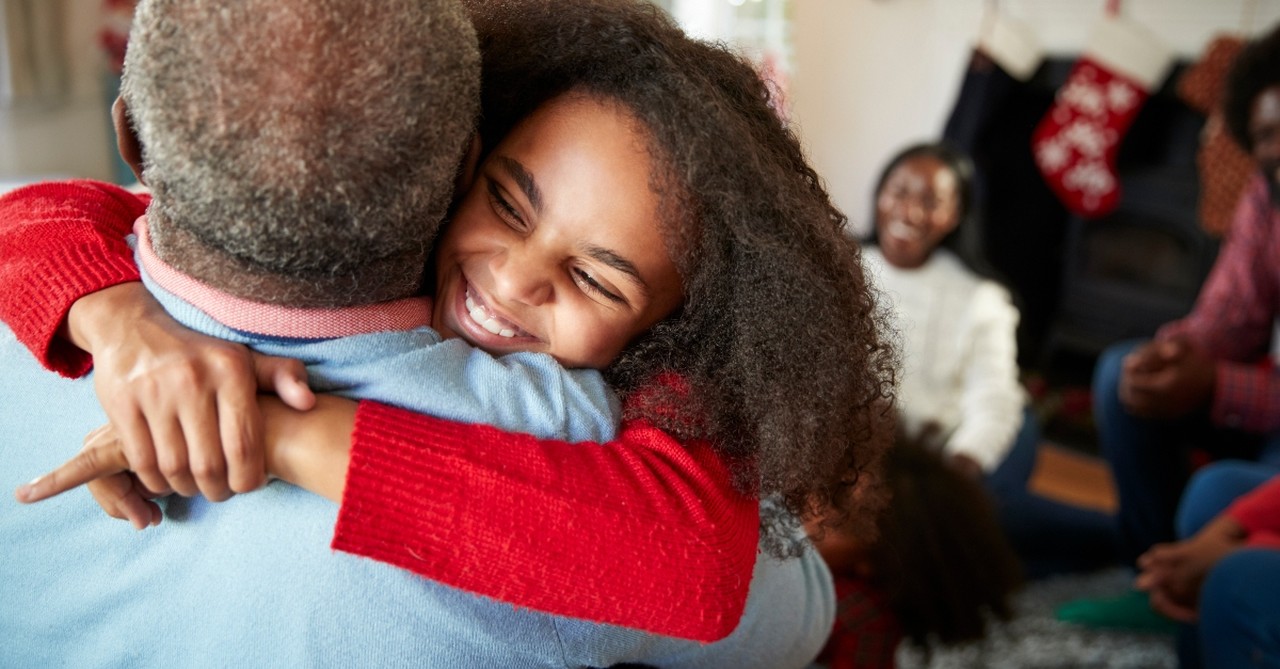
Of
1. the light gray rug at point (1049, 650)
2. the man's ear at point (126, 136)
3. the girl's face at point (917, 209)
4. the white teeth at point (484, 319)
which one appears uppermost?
the man's ear at point (126, 136)

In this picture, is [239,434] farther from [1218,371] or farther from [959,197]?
[959,197]

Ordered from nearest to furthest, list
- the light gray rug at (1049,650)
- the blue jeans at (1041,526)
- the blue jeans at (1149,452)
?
1. the light gray rug at (1049,650)
2. the blue jeans at (1149,452)
3. the blue jeans at (1041,526)

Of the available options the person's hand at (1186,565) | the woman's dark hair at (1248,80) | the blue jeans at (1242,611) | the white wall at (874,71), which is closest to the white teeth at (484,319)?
the blue jeans at (1242,611)

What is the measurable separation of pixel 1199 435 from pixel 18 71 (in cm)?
344

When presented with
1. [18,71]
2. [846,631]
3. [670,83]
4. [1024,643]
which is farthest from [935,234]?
[18,71]

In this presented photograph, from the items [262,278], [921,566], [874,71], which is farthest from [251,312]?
[874,71]

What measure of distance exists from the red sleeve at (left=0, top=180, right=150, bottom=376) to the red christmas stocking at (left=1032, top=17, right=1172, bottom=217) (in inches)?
146

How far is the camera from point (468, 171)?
2.74ft

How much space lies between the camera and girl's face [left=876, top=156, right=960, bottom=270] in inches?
104

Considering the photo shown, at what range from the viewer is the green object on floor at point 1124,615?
7.34 feet

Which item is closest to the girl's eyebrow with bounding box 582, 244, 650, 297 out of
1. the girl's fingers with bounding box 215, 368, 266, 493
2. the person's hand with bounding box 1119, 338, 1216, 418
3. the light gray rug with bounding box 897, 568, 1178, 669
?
the girl's fingers with bounding box 215, 368, 266, 493

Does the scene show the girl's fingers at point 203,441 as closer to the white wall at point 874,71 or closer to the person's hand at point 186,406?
the person's hand at point 186,406

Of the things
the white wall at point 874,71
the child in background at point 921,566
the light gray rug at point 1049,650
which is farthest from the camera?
the white wall at point 874,71

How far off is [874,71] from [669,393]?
13.5 ft
